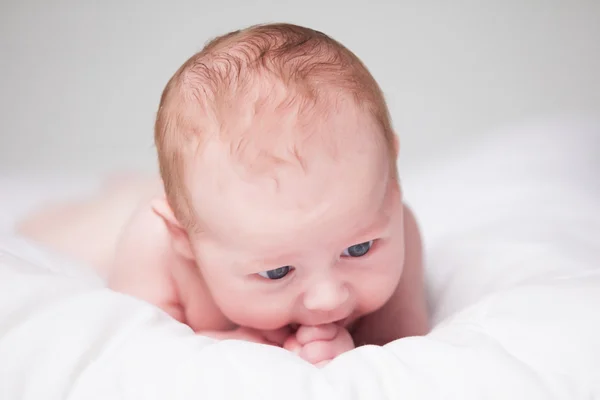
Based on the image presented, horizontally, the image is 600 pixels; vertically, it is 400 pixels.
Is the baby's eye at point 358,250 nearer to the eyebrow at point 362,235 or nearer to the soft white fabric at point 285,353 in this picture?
the eyebrow at point 362,235

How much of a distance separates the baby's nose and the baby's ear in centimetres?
18

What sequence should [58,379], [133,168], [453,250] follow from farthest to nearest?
[133,168] < [453,250] < [58,379]

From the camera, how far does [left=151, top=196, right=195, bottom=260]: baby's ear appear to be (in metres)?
1.08

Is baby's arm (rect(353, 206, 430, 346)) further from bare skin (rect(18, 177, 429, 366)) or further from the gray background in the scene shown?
the gray background

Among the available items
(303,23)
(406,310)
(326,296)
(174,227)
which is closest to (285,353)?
(326,296)

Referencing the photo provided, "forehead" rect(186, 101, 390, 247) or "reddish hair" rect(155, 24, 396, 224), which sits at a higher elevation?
"reddish hair" rect(155, 24, 396, 224)

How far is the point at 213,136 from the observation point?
0.95 m

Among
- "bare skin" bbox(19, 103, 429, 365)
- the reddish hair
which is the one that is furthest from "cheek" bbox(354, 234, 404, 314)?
the reddish hair

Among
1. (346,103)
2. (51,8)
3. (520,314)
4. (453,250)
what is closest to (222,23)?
(51,8)

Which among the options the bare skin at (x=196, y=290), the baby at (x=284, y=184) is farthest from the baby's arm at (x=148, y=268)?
the baby at (x=284, y=184)

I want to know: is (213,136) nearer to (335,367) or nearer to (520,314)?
(335,367)

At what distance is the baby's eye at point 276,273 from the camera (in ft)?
3.28

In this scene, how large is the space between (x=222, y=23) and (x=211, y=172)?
117 cm

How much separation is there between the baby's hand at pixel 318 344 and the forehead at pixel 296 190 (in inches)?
6.9
